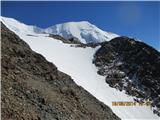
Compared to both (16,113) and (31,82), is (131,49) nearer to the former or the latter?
(31,82)

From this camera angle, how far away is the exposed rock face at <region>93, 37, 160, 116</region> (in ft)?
152

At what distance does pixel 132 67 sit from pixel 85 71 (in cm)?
743

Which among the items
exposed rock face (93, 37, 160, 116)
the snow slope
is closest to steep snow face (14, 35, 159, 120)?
the snow slope

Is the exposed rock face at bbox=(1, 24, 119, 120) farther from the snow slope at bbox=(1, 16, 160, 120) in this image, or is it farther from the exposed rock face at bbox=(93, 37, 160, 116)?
the exposed rock face at bbox=(93, 37, 160, 116)

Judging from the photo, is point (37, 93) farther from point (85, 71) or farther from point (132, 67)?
point (132, 67)

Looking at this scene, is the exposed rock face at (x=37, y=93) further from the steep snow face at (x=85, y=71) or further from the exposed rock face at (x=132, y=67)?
the exposed rock face at (x=132, y=67)

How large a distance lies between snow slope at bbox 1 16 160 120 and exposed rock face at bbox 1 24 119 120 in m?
4.37

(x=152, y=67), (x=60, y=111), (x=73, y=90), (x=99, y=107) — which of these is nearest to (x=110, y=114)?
(x=99, y=107)

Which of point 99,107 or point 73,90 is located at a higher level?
point 73,90

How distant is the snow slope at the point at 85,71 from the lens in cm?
4088

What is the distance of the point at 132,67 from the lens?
51250 mm

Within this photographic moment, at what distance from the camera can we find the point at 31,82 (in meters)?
29.4

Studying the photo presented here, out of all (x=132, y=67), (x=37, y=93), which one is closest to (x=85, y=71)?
(x=132, y=67)

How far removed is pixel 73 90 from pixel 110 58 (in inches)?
891
